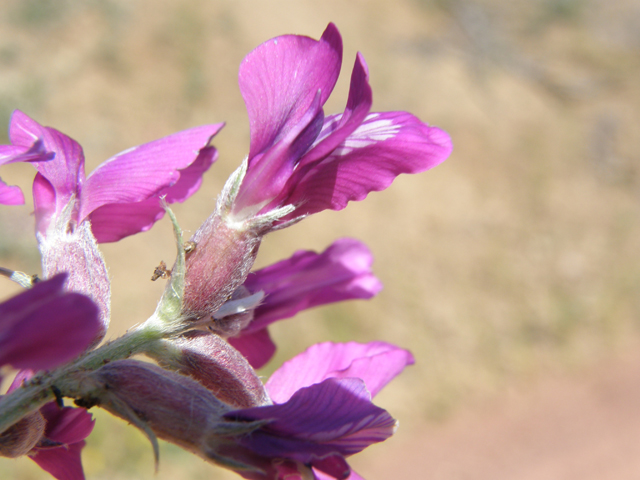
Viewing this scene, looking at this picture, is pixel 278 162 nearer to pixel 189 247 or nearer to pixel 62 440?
pixel 189 247

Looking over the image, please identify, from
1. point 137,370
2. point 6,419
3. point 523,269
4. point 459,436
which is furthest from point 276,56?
point 523,269

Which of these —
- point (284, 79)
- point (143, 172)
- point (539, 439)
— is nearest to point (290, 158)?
point (284, 79)

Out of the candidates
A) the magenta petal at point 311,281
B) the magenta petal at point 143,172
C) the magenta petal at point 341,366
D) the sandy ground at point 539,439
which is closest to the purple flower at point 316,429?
the magenta petal at point 341,366

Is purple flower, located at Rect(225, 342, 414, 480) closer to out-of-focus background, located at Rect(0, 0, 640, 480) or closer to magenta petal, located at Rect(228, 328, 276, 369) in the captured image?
magenta petal, located at Rect(228, 328, 276, 369)

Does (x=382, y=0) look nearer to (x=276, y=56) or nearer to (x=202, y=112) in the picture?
(x=202, y=112)

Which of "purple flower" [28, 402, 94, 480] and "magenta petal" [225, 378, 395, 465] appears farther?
"purple flower" [28, 402, 94, 480]

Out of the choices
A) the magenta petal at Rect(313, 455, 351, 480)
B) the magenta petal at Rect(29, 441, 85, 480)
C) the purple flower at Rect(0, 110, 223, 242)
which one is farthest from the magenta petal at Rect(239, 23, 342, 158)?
the magenta petal at Rect(29, 441, 85, 480)
